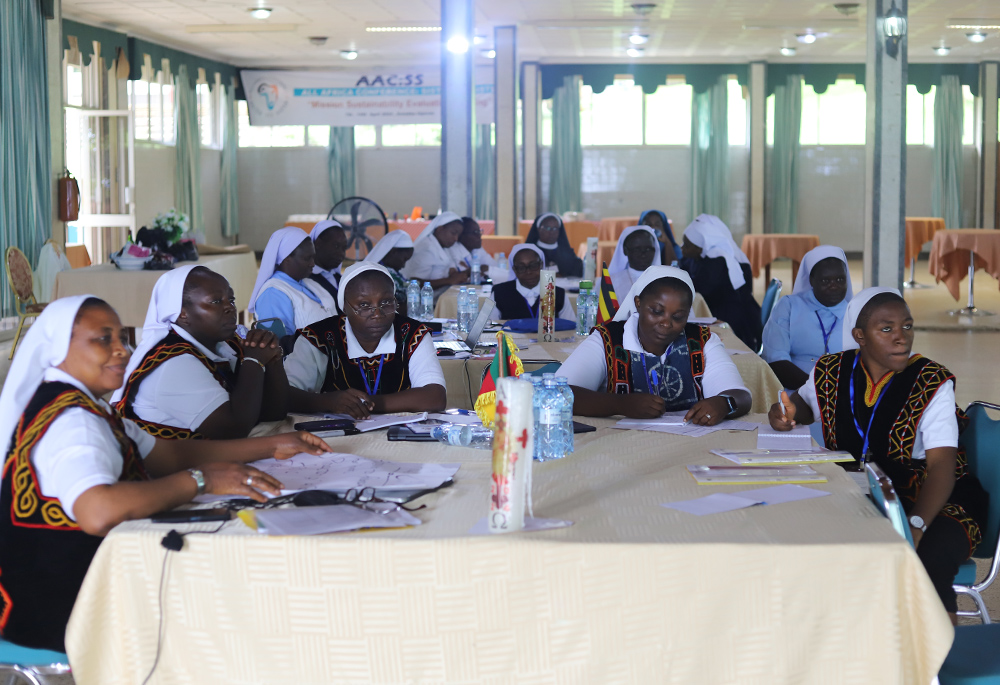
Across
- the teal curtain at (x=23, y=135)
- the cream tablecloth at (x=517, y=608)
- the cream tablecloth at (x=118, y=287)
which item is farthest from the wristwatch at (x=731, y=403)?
the teal curtain at (x=23, y=135)

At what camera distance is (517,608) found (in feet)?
5.52

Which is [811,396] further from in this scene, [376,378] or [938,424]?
[376,378]

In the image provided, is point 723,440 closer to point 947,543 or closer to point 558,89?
point 947,543

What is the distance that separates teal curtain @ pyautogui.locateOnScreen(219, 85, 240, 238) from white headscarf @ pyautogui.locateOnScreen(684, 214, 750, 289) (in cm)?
1180

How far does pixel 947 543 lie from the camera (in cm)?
222

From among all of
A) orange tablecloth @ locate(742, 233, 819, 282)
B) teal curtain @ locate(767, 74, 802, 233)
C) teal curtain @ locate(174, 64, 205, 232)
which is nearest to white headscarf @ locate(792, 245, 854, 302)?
orange tablecloth @ locate(742, 233, 819, 282)

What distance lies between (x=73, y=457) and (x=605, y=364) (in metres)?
1.65

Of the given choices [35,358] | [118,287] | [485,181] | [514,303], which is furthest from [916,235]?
[35,358]

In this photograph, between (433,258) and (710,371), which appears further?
(433,258)

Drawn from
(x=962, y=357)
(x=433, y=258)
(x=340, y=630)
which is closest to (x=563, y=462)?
(x=340, y=630)

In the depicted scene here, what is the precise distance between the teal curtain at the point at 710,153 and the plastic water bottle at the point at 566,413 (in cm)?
1495

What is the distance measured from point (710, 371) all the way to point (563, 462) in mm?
Result: 872

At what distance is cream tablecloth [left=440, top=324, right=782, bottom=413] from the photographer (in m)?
3.70

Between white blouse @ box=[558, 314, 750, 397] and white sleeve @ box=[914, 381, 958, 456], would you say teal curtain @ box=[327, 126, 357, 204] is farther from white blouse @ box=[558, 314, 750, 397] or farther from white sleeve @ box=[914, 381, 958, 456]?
white sleeve @ box=[914, 381, 958, 456]
